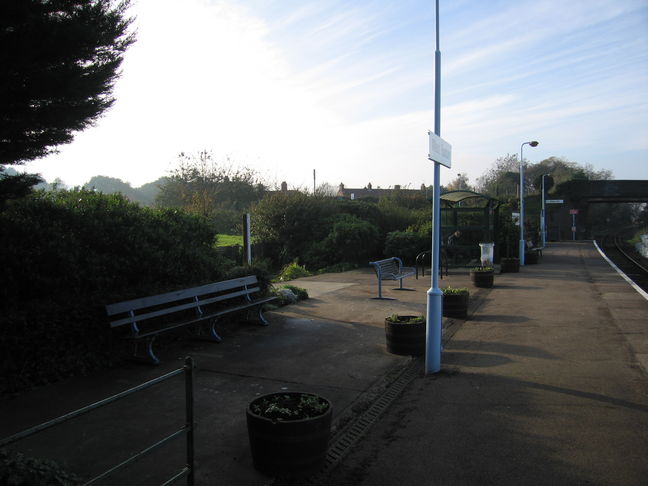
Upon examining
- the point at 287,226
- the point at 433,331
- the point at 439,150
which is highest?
the point at 439,150

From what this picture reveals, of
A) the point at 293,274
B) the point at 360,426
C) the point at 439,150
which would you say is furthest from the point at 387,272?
the point at 360,426

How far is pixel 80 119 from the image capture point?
5.98 m

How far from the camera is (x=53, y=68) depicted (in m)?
5.37

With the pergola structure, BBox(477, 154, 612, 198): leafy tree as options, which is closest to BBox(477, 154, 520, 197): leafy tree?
BBox(477, 154, 612, 198): leafy tree

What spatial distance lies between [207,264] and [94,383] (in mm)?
3328

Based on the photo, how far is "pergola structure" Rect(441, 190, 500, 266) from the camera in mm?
19422

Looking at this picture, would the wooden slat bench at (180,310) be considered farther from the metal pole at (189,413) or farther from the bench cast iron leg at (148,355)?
the metal pole at (189,413)

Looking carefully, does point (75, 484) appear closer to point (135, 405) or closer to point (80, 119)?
point (135, 405)

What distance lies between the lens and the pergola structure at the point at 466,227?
19.4m

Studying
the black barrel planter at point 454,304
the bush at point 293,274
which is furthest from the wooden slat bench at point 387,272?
the bush at point 293,274

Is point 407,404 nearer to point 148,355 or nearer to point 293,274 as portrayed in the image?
point 148,355

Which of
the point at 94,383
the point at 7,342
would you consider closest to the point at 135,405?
the point at 94,383

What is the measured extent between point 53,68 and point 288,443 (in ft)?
15.5

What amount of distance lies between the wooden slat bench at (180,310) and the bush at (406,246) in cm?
1375
